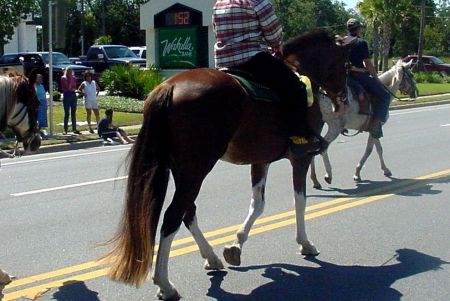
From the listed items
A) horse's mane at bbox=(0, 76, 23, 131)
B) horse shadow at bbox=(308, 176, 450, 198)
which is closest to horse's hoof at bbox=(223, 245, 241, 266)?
horse's mane at bbox=(0, 76, 23, 131)

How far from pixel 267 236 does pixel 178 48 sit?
2566 centimetres

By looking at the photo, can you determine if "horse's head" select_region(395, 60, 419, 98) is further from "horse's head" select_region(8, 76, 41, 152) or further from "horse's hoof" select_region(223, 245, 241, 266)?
"horse's head" select_region(8, 76, 41, 152)

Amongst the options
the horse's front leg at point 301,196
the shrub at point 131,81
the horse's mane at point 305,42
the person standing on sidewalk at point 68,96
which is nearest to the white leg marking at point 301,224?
the horse's front leg at point 301,196

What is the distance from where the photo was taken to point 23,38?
4738 centimetres

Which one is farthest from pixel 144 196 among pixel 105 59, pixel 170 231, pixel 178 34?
pixel 105 59

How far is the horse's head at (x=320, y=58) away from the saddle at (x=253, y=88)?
0.94m

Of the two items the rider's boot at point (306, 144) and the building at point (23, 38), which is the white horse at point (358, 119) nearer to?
the rider's boot at point (306, 144)

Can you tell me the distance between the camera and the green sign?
32.2m

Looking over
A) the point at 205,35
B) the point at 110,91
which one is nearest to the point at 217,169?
the point at 110,91

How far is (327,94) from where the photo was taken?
7.50 meters

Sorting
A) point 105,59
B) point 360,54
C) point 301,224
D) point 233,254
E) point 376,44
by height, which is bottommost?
point 233,254

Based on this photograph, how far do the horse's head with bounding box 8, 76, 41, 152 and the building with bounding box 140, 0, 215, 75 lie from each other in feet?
86.3

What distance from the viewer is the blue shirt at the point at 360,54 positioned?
1101 centimetres

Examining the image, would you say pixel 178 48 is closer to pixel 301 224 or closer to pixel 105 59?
pixel 105 59
